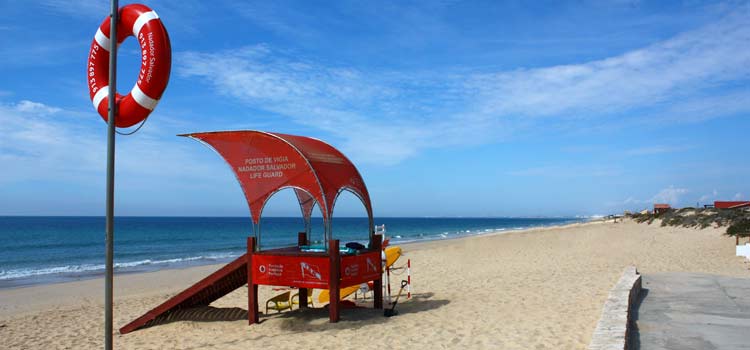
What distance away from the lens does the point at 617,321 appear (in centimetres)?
668

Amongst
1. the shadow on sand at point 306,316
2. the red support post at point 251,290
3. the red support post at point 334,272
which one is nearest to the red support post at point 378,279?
the shadow on sand at point 306,316

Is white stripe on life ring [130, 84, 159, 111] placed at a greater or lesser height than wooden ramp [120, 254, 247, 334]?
greater

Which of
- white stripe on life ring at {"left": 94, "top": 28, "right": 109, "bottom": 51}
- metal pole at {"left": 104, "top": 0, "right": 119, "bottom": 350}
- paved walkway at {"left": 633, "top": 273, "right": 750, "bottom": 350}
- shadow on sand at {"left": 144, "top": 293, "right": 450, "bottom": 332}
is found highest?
white stripe on life ring at {"left": 94, "top": 28, "right": 109, "bottom": 51}

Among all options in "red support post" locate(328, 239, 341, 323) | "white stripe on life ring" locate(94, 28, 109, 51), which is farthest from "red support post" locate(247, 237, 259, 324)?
"white stripe on life ring" locate(94, 28, 109, 51)

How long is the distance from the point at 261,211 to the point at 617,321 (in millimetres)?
5778

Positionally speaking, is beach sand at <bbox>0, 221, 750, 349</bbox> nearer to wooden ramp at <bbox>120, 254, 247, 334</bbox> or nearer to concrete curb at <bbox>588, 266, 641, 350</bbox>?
wooden ramp at <bbox>120, 254, 247, 334</bbox>

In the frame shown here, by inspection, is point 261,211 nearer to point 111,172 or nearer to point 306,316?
point 306,316

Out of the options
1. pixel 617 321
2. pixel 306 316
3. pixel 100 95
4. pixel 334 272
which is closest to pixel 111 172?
pixel 100 95

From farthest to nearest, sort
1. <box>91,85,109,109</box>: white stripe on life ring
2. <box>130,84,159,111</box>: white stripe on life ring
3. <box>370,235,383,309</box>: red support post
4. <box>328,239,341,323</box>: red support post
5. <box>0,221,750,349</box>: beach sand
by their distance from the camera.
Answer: <box>370,235,383,309</box>: red support post
<box>328,239,341,323</box>: red support post
<box>0,221,750,349</box>: beach sand
<box>91,85,109,109</box>: white stripe on life ring
<box>130,84,159,111</box>: white stripe on life ring

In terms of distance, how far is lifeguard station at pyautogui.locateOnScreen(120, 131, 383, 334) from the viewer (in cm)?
893

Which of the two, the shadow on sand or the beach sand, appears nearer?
the beach sand

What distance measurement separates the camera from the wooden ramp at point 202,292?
376 inches

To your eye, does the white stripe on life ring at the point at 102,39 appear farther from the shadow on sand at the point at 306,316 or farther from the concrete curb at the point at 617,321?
the concrete curb at the point at 617,321

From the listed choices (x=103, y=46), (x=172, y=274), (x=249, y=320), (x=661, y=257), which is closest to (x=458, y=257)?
(x=661, y=257)
